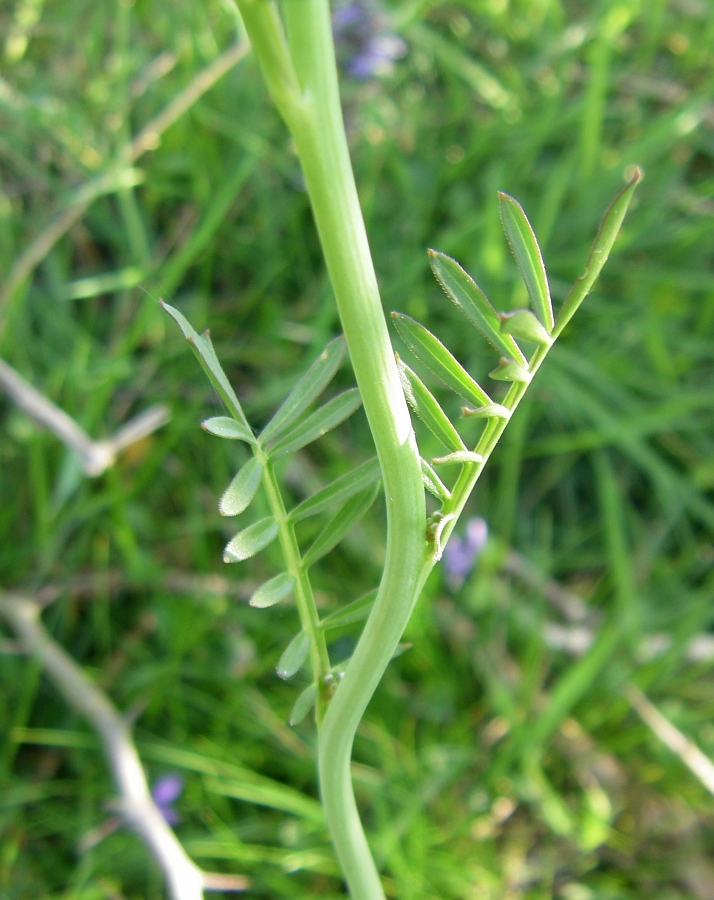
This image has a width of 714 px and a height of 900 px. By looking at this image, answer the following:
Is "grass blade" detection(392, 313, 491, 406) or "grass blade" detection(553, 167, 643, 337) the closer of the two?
"grass blade" detection(553, 167, 643, 337)

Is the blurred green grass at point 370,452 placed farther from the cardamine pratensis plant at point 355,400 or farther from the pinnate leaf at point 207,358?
the pinnate leaf at point 207,358

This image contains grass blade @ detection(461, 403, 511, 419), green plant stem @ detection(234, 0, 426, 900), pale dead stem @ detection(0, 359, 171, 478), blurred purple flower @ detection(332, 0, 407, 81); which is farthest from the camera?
blurred purple flower @ detection(332, 0, 407, 81)

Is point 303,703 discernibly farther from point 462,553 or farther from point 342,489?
point 462,553

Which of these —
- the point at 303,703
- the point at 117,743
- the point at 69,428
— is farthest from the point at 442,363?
the point at 117,743

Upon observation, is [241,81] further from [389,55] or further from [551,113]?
[551,113]

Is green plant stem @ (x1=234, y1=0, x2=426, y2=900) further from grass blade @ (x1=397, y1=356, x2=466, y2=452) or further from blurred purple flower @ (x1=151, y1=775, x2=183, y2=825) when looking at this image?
blurred purple flower @ (x1=151, y1=775, x2=183, y2=825)

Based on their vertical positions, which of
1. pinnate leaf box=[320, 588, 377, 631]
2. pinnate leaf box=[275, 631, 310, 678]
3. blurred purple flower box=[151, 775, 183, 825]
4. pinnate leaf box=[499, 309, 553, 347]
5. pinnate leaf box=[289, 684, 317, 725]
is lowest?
pinnate leaf box=[289, 684, 317, 725]

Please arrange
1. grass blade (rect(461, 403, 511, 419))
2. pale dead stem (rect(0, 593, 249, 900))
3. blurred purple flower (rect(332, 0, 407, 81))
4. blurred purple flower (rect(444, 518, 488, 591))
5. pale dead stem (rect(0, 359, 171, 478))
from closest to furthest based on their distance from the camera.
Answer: grass blade (rect(461, 403, 511, 419)) < pale dead stem (rect(0, 593, 249, 900)) < pale dead stem (rect(0, 359, 171, 478)) < blurred purple flower (rect(444, 518, 488, 591)) < blurred purple flower (rect(332, 0, 407, 81))

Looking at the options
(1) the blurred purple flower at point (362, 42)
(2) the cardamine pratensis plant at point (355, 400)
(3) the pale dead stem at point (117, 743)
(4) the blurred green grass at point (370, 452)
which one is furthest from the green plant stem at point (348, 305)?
(1) the blurred purple flower at point (362, 42)

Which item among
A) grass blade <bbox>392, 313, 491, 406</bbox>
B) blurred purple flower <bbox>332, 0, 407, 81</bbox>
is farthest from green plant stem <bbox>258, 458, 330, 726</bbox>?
blurred purple flower <bbox>332, 0, 407, 81</bbox>
